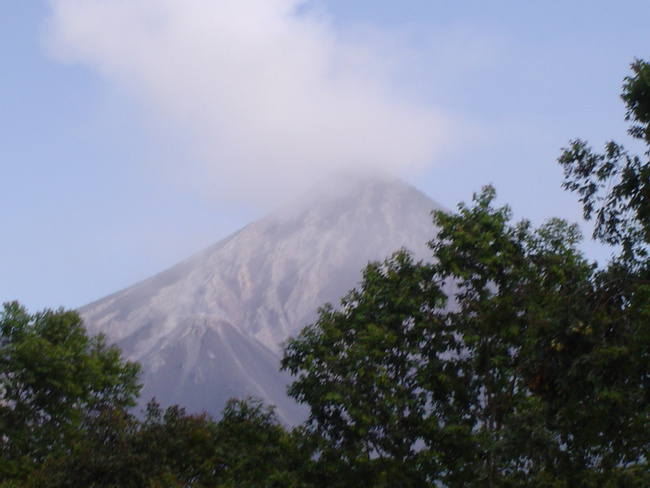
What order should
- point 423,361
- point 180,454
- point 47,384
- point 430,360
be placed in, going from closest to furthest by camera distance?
point 180,454 → point 430,360 → point 423,361 → point 47,384

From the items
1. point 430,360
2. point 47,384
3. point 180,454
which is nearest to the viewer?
point 180,454

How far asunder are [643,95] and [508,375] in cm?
900

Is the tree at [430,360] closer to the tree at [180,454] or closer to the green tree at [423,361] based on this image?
the green tree at [423,361]

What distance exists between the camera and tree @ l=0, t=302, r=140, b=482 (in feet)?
81.1

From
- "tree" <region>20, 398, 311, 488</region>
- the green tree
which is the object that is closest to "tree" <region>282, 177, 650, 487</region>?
the green tree

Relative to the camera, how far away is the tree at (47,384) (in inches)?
973

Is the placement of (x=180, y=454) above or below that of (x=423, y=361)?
above

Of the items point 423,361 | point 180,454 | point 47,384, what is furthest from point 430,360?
point 47,384

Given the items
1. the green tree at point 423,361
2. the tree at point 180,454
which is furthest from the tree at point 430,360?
the tree at point 180,454

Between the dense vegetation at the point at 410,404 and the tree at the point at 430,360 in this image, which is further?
the tree at the point at 430,360

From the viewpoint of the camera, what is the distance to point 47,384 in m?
25.9

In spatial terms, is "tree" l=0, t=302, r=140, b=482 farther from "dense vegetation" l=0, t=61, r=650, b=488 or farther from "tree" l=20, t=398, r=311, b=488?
"tree" l=20, t=398, r=311, b=488

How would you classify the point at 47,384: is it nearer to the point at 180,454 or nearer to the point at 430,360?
the point at 180,454

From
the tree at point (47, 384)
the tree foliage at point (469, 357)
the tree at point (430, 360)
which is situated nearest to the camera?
the tree foliage at point (469, 357)
